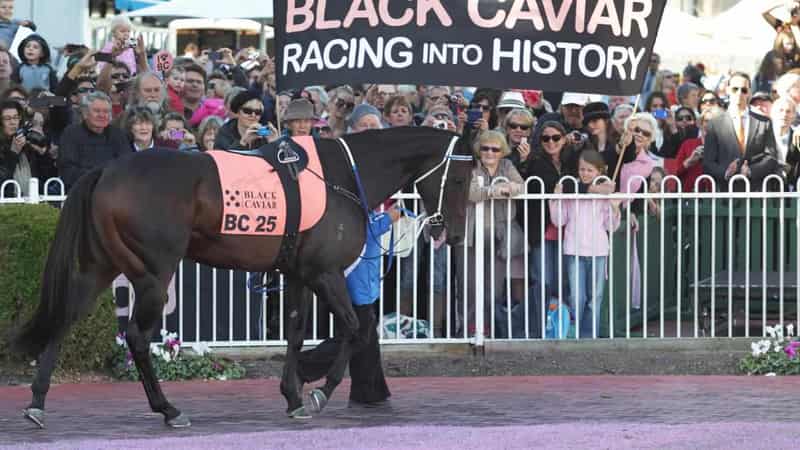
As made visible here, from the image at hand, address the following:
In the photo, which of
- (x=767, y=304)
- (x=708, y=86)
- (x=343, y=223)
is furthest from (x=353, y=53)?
(x=708, y=86)

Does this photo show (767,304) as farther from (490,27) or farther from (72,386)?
(72,386)

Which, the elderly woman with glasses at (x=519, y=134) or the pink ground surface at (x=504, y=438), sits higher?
the elderly woman with glasses at (x=519, y=134)

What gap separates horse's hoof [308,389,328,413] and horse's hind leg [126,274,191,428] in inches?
33.6

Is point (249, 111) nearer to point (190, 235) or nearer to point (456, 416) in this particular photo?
point (190, 235)

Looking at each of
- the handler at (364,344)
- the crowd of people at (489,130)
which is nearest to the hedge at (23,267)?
the crowd of people at (489,130)

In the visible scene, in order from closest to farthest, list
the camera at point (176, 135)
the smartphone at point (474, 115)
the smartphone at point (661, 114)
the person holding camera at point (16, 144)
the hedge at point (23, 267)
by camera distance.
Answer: the hedge at point (23, 267) < the person holding camera at point (16, 144) < the camera at point (176, 135) < the smartphone at point (474, 115) < the smartphone at point (661, 114)

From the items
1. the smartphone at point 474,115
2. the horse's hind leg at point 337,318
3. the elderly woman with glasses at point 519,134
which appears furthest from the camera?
the smartphone at point 474,115

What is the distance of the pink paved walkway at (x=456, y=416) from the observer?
9.55 m

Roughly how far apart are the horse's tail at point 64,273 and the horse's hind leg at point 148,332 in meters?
0.39

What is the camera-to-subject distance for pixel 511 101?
1638 cm

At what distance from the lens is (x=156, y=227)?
33.2 feet

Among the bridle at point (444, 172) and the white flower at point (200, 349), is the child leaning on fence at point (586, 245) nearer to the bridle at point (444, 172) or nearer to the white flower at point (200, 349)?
the bridle at point (444, 172)

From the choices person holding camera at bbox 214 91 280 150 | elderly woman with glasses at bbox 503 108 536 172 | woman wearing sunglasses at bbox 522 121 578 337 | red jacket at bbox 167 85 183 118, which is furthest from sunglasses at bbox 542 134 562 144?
red jacket at bbox 167 85 183 118

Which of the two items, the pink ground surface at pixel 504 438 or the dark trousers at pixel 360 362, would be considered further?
the dark trousers at pixel 360 362
